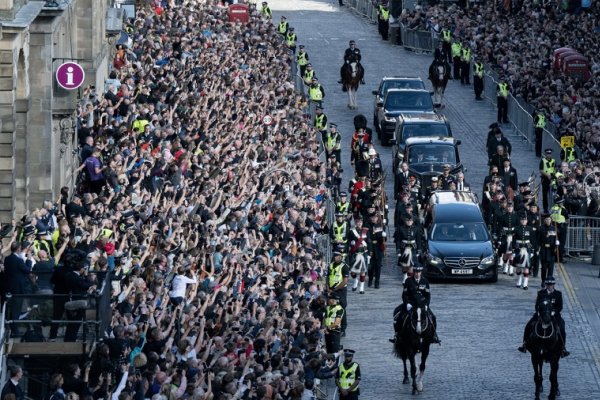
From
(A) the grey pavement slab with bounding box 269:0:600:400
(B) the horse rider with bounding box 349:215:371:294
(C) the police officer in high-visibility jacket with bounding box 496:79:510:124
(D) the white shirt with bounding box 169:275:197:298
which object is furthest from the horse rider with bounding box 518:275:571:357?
(C) the police officer in high-visibility jacket with bounding box 496:79:510:124

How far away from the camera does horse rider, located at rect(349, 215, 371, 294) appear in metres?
42.1

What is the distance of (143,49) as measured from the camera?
5359 centimetres

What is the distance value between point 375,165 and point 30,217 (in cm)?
1954

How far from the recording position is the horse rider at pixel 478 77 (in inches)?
2601

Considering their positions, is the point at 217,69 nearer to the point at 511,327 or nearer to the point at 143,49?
the point at 143,49

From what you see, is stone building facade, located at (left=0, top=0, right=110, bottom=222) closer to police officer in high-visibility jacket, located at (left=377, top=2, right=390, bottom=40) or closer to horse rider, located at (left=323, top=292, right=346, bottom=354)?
horse rider, located at (left=323, top=292, right=346, bottom=354)

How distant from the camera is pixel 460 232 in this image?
4344cm

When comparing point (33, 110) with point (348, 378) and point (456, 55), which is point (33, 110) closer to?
point (348, 378)

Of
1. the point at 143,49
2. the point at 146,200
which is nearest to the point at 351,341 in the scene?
the point at 146,200

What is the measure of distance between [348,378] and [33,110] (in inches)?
437

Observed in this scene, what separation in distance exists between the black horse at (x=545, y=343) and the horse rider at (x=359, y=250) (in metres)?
8.65

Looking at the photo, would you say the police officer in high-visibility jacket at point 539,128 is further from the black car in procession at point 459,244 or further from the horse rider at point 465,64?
the black car in procession at point 459,244

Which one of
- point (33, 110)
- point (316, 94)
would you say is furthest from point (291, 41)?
point (33, 110)

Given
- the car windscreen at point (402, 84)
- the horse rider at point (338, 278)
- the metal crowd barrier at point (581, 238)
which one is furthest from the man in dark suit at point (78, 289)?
the car windscreen at point (402, 84)
